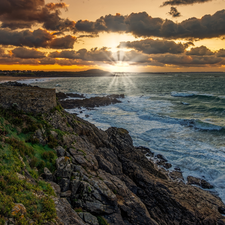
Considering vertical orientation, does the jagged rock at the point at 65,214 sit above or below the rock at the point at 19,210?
below

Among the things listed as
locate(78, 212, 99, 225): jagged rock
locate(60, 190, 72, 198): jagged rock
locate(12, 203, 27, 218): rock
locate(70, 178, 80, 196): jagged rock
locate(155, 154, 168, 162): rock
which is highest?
locate(12, 203, 27, 218): rock

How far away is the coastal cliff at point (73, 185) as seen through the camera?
6656 mm

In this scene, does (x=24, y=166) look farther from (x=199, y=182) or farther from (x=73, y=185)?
(x=199, y=182)

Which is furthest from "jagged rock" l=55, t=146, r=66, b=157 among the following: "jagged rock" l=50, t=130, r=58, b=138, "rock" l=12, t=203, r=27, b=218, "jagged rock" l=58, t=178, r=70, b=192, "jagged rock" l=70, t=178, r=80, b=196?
"rock" l=12, t=203, r=27, b=218

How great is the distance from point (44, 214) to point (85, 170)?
405cm

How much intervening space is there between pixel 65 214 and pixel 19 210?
6.38 ft

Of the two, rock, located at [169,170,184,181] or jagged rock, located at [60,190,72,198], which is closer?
jagged rock, located at [60,190,72,198]

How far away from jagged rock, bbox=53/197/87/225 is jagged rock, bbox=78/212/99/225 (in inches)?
15.9

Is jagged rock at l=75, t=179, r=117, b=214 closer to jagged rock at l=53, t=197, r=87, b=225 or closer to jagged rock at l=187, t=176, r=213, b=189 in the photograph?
jagged rock at l=53, t=197, r=87, b=225

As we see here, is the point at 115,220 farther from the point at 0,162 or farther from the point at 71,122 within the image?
the point at 71,122

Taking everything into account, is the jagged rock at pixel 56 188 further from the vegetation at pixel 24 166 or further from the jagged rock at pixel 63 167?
the jagged rock at pixel 63 167

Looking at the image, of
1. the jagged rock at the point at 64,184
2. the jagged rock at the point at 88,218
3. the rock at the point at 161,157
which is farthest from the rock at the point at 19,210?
the rock at the point at 161,157

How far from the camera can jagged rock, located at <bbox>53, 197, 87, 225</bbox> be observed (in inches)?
262

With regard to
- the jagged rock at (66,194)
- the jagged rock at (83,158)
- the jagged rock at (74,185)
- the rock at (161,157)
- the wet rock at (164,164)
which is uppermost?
the jagged rock at (83,158)
